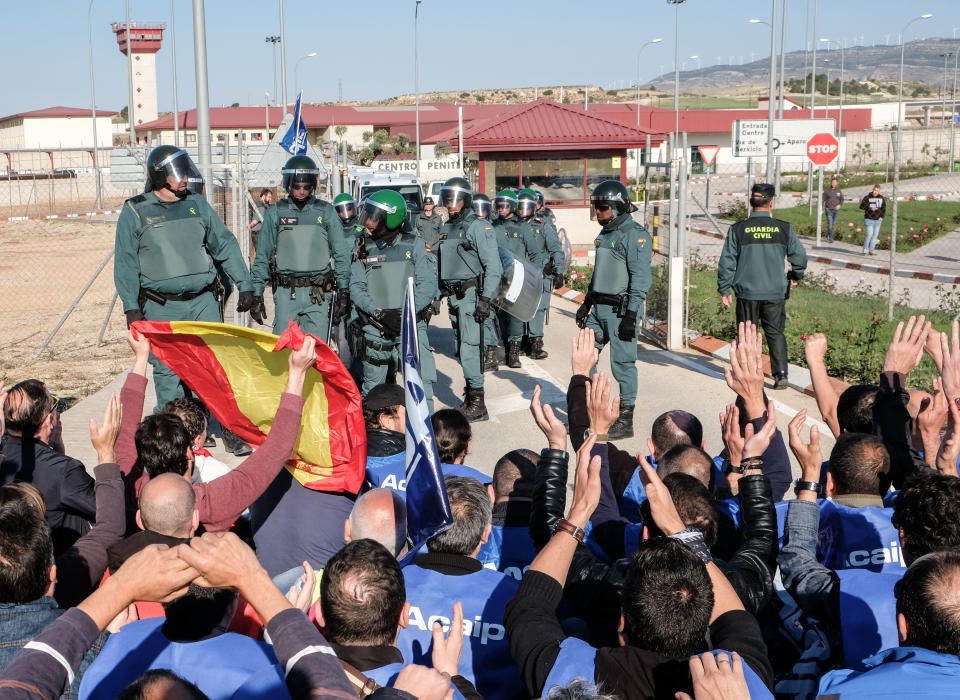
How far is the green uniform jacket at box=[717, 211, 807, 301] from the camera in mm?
11383

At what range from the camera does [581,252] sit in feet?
99.9

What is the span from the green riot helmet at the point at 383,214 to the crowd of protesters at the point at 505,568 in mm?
3987

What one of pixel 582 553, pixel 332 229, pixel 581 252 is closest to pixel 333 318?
pixel 332 229

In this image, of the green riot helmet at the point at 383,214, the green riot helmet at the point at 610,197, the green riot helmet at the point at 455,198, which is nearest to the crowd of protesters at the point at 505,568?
the green riot helmet at the point at 383,214

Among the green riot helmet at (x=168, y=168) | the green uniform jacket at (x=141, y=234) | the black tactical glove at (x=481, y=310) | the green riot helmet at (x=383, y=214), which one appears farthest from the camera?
the black tactical glove at (x=481, y=310)

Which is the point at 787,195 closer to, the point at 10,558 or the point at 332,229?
the point at 332,229

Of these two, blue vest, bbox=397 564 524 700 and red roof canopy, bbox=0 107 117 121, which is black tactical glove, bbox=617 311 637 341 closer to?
blue vest, bbox=397 564 524 700

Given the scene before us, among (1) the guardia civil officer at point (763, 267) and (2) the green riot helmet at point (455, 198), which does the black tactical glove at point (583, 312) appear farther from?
(2) the green riot helmet at point (455, 198)

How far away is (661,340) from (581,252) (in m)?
15.6

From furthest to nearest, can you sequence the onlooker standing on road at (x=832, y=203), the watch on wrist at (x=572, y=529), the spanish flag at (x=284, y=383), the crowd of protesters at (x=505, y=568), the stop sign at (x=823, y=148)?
the onlooker standing on road at (x=832, y=203)
the stop sign at (x=823, y=148)
the spanish flag at (x=284, y=383)
the watch on wrist at (x=572, y=529)
the crowd of protesters at (x=505, y=568)

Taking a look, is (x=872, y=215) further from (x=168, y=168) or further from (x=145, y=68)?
(x=145, y=68)

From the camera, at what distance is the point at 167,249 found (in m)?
8.62

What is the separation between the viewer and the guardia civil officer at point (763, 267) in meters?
11.4

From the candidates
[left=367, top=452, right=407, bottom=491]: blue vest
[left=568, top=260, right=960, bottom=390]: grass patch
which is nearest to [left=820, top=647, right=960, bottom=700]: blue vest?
[left=367, top=452, right=407, bottom=491]: blue vest
